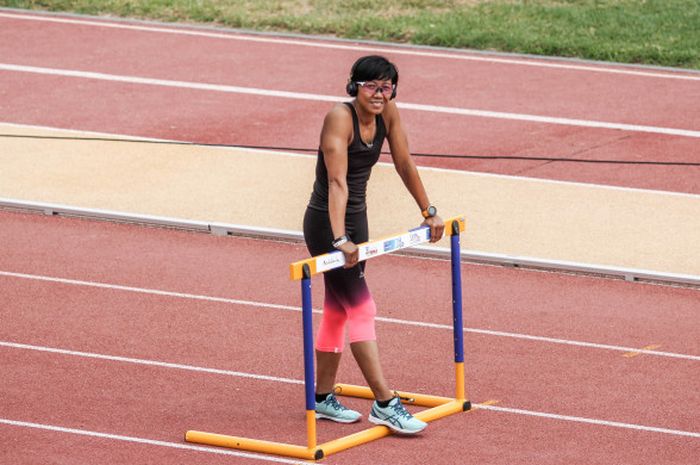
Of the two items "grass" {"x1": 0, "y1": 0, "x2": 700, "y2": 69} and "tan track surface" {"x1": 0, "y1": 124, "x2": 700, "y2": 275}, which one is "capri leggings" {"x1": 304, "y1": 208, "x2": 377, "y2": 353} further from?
"grass" {"x1": 0, "y1": 0, "x2": 700, "y2": 69}

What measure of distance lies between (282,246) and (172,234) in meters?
0.98

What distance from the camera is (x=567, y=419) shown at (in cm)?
887

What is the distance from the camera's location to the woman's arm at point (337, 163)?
8.21 meters

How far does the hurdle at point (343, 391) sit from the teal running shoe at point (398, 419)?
6 centimetres

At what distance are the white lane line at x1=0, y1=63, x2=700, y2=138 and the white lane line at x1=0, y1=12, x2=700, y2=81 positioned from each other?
8.41 feet

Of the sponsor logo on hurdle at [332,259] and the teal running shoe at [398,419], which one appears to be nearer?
the sponsor logo on hurdle at [332,259]

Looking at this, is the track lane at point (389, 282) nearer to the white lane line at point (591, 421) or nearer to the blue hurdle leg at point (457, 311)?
the white lane line at point (591, 421)

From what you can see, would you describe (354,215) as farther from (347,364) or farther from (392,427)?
(347,364)

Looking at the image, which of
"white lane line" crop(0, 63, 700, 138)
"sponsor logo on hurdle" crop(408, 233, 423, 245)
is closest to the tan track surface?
"white lane line" crop(0, 63, 700, 138)

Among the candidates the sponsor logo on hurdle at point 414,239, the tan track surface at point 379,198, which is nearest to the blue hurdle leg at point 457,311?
the sponsor logo on hurdle at point 414,239

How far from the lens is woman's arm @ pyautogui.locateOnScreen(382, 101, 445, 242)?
8.62m

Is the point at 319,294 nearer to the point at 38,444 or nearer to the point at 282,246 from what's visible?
the point at 282,246

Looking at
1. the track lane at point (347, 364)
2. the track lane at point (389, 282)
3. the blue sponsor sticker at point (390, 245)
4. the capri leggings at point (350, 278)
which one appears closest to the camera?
the blue sponsor sticker at point (390, 245)

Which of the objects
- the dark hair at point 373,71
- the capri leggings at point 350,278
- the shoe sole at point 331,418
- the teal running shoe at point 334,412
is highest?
the dark hair at point 373,71
